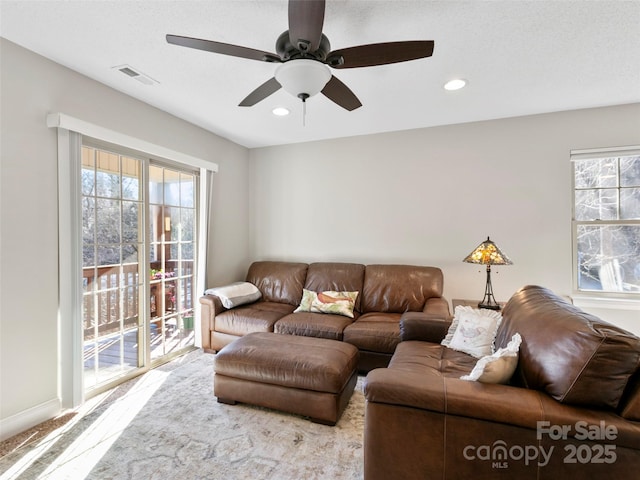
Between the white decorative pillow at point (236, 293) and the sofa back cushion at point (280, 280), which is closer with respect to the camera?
the white decorative pillow at point (236, 293)

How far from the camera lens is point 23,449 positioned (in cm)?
186

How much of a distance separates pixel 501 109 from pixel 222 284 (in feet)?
12.2

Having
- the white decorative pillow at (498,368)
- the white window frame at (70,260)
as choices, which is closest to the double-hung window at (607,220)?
the white decorative pillow at (498,368)

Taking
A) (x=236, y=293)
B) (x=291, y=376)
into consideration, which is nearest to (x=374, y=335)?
(x=291, y=376)

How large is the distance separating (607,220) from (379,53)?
306 centimetres

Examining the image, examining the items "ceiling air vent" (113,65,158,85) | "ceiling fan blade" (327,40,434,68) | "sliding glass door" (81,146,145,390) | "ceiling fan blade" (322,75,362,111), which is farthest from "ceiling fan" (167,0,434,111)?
"sliding glass door" (81,146,145,390)

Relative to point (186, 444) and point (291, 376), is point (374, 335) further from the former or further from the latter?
point (186, 444)

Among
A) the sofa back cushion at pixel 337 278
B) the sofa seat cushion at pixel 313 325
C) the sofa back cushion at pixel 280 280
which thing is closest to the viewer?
Result: the sofa seat cushion at pixel 313 325

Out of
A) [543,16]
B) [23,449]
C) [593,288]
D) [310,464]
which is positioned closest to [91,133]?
[23,449]

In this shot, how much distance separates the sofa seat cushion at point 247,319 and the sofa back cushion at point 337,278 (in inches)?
19.0

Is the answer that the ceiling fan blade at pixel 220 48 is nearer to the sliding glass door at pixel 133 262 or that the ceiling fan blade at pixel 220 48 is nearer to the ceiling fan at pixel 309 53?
the ceiling fan at pixel 309 53

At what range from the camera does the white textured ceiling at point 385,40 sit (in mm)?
1697

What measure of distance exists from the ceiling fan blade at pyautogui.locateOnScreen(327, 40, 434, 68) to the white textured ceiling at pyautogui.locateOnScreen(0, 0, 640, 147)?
287 mm

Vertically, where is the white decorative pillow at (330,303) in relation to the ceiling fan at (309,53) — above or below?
below
